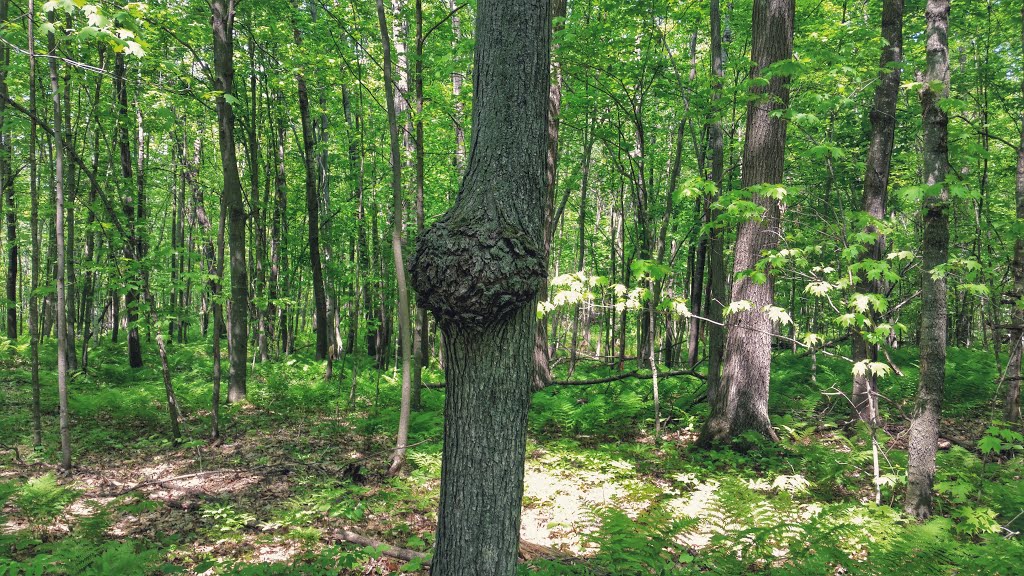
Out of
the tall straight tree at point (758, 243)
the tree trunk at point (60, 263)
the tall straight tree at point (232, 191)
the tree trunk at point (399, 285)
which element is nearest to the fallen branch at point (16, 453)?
the tree trunk at point (60, 263)

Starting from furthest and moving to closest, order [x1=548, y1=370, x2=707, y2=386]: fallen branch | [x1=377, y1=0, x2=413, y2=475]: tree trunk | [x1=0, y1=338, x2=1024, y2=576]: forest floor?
[x1=548, y1=370, x2=707, y2=386]: fallen branch < [x1=377, y1=0, x2=413, y2=475]: tree trunk < [x1=0, y1=338, x2=1024, y2=576]: forest floor

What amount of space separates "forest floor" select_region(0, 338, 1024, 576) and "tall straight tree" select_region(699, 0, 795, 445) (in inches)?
19.7

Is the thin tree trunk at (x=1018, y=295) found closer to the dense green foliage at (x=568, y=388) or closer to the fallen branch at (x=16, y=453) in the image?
the dense green foliage at (x=568, y=388)

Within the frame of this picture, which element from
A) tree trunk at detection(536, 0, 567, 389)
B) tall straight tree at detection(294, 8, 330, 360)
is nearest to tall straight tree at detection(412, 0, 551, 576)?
tree trunk at detection(536, 0, 567, 389)

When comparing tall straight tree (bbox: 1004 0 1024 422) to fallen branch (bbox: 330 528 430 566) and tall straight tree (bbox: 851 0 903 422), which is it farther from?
fallen branch (bbox: 330 528 430 566)

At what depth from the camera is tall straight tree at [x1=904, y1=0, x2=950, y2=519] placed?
149 inches

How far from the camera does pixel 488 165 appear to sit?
1974mm

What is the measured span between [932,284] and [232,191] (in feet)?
28.5

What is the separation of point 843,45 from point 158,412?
546 inches

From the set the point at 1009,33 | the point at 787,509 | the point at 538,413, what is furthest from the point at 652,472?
the point at 1009,33

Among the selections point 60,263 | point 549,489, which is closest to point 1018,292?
point 549,489

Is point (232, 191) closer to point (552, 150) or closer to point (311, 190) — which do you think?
point (311, 190)

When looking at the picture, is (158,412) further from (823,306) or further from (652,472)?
(823,306)

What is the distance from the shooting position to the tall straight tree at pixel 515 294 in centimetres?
193
